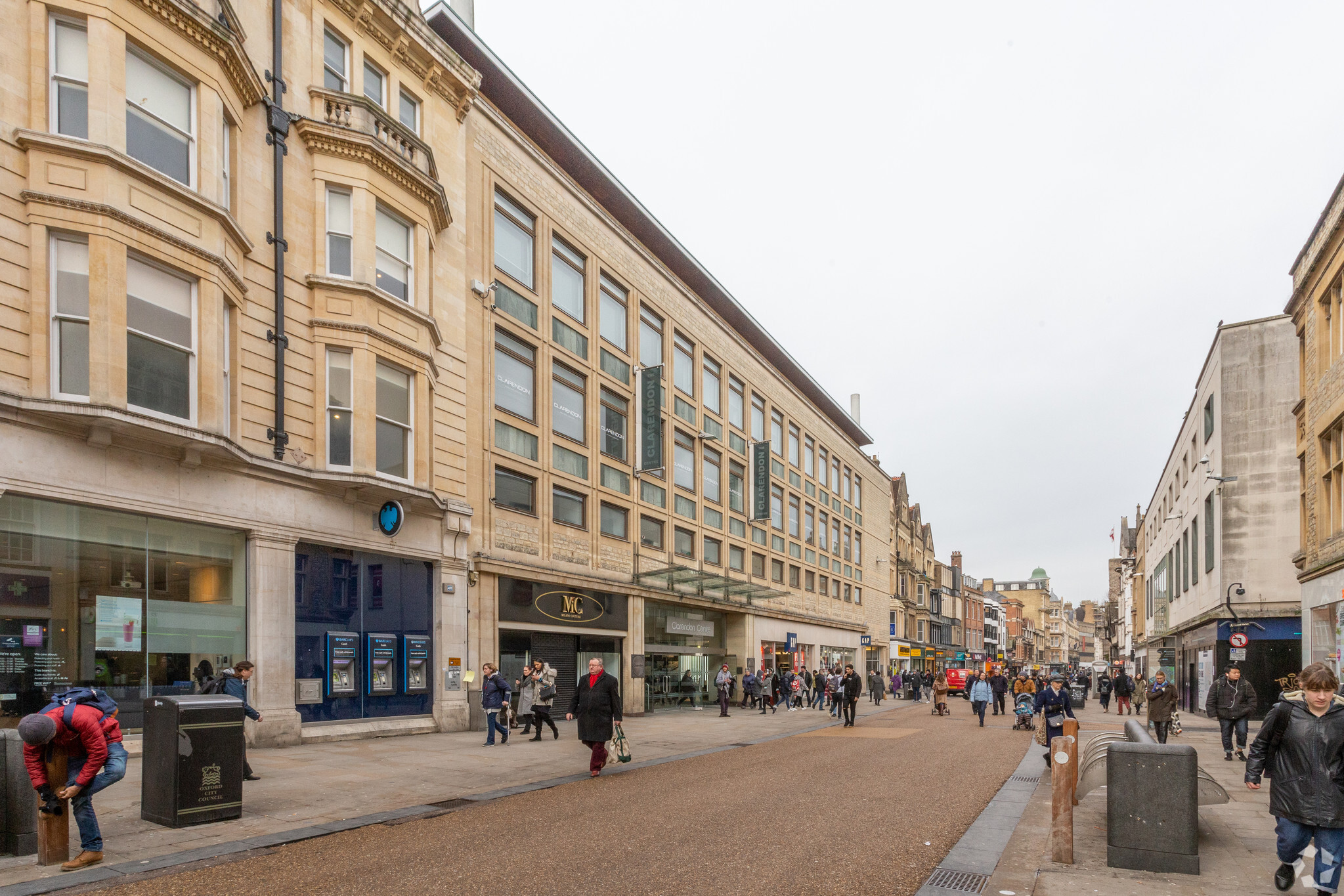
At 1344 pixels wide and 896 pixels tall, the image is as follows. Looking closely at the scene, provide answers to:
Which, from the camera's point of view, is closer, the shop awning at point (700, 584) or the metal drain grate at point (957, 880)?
the metal drain grate at point (957, 880)

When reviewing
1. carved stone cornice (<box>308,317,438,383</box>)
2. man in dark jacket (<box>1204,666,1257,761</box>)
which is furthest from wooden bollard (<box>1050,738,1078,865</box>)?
carved stone cornice (<box>308,317,438,383</box>)

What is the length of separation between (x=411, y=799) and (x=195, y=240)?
8.91m

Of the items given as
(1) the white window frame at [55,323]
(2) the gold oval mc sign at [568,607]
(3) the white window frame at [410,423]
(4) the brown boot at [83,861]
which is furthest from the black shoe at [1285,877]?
(2) the gold oval mc sign at [568,607]

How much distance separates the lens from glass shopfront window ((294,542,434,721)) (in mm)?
16781

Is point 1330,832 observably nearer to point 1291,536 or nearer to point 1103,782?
point 1103,782

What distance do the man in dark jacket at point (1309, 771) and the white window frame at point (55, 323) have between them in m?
13.5

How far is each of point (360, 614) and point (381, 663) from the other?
111cm

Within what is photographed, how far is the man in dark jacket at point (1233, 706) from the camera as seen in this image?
15312 mm

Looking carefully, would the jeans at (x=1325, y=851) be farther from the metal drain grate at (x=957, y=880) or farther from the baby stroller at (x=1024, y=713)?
the baby stroller at (x=1024, y=713)

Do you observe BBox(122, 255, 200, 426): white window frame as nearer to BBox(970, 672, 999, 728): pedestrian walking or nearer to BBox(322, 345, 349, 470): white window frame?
BBox(322, 345, 349, 470): white window frame

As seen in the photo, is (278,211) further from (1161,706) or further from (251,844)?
(1161,706)

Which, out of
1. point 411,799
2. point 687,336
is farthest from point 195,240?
point 687,336

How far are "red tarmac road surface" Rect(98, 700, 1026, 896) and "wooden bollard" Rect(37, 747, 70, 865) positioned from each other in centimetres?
93

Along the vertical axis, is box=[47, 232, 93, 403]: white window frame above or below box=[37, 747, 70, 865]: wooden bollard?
above
